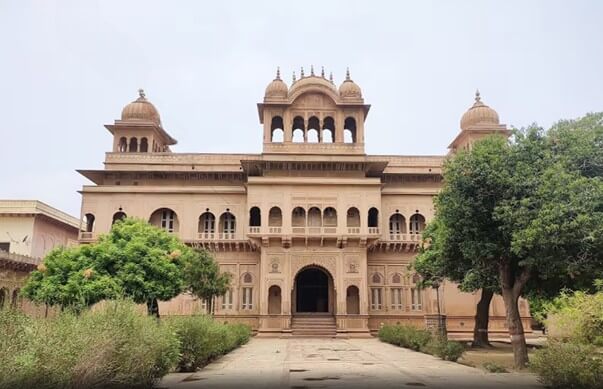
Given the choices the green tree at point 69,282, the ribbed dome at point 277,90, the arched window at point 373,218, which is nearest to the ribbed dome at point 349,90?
the ribbed dome at point 277,90

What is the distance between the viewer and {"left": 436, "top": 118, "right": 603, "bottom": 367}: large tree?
41.0 feet

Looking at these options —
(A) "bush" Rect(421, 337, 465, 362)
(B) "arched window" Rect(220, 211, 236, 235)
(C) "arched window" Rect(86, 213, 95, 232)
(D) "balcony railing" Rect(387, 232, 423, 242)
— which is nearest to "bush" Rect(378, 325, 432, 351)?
(A) "bush" Rect(421, 337, 465, 362)

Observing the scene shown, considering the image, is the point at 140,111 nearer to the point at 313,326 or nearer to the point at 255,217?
the point at 255,217

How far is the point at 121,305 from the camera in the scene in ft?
33.7

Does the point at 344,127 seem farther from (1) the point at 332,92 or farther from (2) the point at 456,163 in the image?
(2) the point at 456,163

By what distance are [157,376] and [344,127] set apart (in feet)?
84.4

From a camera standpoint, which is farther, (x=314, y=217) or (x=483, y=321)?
(x=314, y=217)

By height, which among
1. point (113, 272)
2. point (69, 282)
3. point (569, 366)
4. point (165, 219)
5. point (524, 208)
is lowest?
point (569, 366)

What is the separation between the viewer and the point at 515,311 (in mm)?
14188

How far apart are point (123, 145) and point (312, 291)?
1658cm

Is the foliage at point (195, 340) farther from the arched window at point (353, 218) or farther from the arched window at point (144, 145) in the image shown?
the arched window at point (144, 145)

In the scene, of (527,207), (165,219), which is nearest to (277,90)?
(165,219)

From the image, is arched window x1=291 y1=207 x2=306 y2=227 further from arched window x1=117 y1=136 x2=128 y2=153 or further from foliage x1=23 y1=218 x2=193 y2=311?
arched window x1=117 y1=136 x2=128 y2=153

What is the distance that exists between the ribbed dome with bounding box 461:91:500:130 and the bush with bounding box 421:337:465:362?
21453 millimetres
